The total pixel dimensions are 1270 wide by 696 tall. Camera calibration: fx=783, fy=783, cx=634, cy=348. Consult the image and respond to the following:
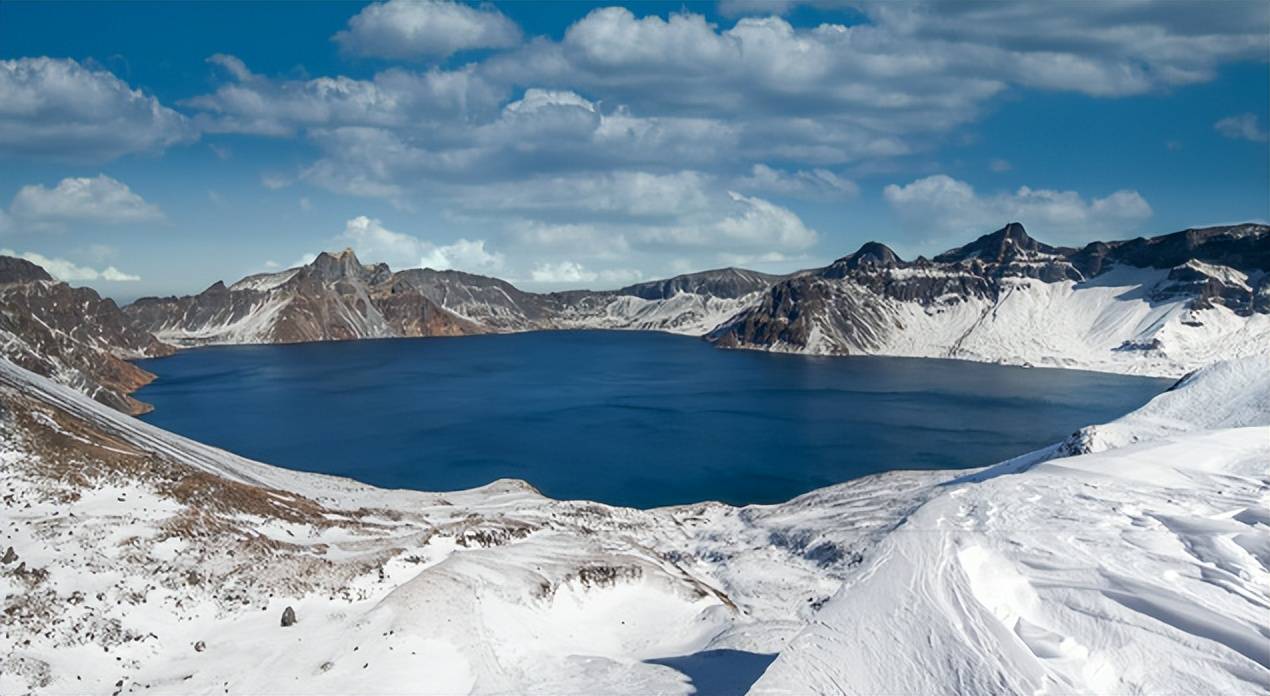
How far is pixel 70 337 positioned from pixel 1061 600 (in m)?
151

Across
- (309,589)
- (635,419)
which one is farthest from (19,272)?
(309,589)

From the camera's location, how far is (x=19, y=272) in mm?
152500

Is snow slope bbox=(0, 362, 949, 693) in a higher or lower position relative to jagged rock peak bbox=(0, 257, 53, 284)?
lower

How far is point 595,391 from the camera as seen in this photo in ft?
451

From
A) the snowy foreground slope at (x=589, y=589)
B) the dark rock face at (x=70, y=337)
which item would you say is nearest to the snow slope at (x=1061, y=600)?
the snowy foreground slope at (x=589, y=589)

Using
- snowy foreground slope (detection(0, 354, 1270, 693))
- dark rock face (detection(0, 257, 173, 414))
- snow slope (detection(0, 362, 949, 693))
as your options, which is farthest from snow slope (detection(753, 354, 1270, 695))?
dark rock face (detection(0, 257, 173, 414))

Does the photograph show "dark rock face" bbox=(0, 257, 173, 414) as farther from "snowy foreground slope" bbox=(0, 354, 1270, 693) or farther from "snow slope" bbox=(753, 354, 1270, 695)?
"snow slope" bbox=(753, 354, 1270, 695)

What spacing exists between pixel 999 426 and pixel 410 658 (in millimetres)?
92602

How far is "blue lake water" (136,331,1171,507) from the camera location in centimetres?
7681

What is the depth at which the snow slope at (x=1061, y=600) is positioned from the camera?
1662 centimetres

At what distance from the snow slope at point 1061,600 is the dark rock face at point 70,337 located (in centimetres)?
11391

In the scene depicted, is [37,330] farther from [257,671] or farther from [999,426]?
[999,426]

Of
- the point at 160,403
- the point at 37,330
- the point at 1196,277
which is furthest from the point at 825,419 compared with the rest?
the point at 1196,277

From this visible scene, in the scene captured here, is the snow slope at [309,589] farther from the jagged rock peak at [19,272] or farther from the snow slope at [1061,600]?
the jagged rock peak at [19,272]
